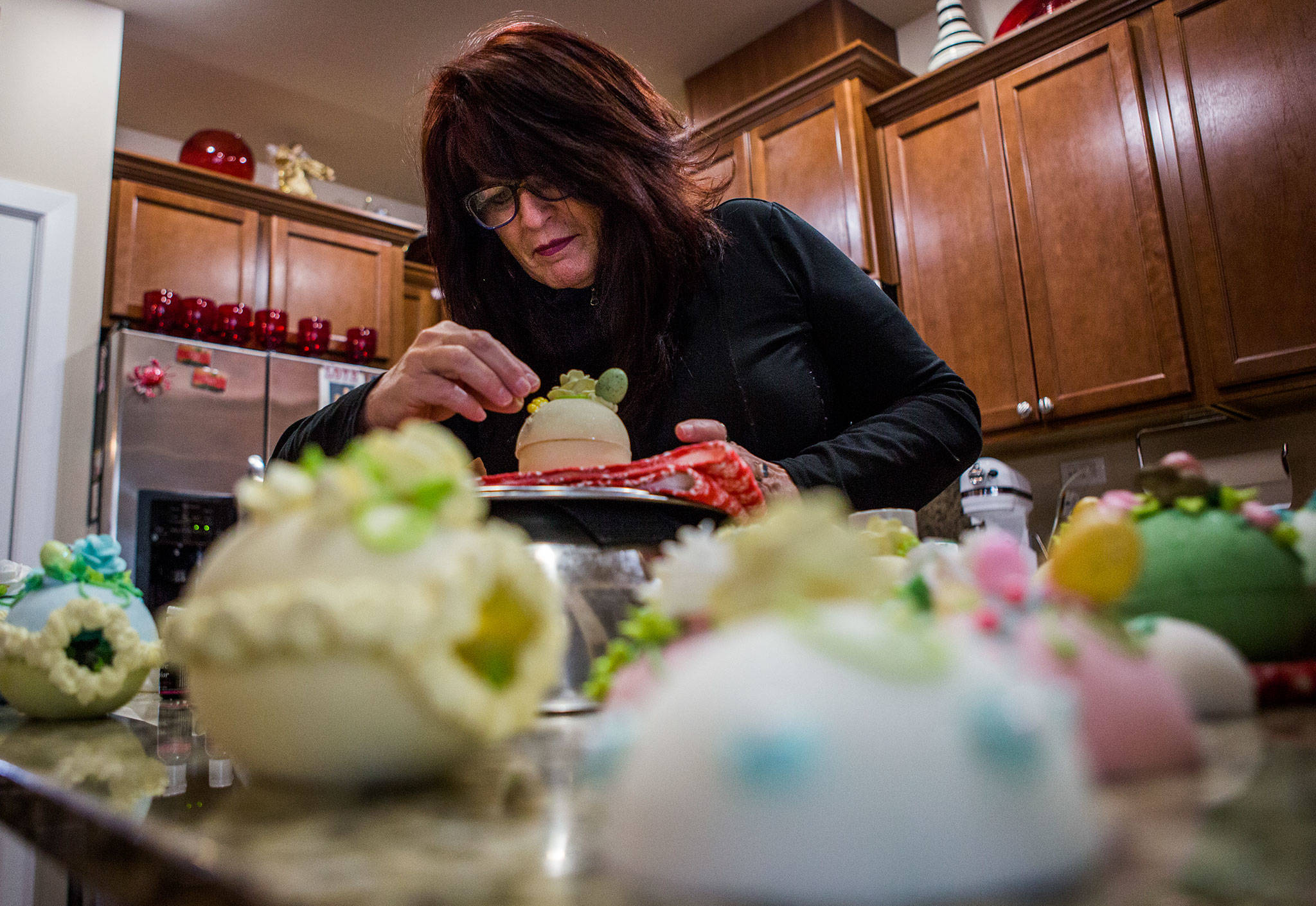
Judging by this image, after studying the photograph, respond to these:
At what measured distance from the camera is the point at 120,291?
296 cm

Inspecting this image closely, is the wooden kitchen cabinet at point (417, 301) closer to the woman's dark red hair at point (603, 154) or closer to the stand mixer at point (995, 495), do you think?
the stand mixer at point (995, 495)

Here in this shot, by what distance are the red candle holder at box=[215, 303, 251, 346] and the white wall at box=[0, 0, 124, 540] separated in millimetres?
334

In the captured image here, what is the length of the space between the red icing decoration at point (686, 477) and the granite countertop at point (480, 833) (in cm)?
25

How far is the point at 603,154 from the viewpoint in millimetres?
1128

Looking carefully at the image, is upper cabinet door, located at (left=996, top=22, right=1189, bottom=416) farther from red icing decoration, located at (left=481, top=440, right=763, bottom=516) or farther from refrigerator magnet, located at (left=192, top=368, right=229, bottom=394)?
refrigerator magnet, located at (left=192, top=368, right=229, bottom=394)

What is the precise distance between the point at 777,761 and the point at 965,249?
281 cm

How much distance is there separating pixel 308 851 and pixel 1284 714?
1.11 feet

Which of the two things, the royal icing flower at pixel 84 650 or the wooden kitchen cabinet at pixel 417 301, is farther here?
the wooden kitchen cabinet at pixel 417 301

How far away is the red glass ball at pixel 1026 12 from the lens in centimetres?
271

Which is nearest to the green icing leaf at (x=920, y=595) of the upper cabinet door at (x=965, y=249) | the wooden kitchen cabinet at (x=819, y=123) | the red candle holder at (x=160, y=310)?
the upper cabinet door at (x=965, y=249)

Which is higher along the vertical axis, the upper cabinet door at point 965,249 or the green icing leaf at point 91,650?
the upper cabinet door at point 965,249

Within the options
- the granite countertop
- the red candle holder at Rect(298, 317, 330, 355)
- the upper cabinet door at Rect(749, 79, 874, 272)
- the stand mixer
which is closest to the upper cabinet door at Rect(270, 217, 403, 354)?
the red candle holder at Rect(298, 317, 330, 355)

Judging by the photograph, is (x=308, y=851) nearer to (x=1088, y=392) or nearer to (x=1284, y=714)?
(x=1284, y=714)

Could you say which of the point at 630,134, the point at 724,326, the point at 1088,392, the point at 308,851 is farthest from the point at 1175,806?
the point at 1088,392
